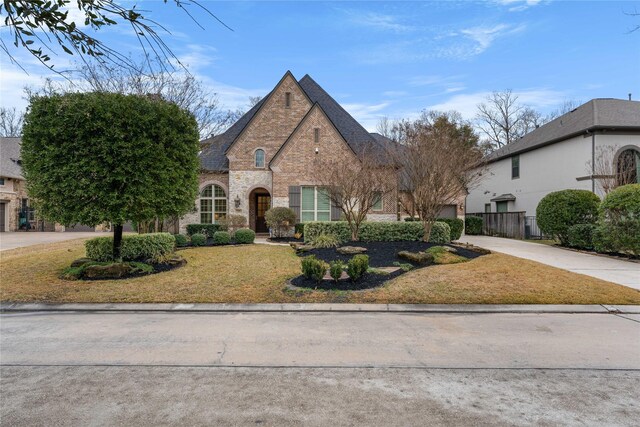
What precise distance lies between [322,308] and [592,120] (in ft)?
66.9

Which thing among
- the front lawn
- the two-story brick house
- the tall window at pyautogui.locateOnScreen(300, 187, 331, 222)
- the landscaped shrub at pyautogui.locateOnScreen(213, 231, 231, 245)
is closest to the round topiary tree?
the front lawn

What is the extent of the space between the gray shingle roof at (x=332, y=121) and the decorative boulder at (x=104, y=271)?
13.1m

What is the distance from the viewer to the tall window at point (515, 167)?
88.3 feet

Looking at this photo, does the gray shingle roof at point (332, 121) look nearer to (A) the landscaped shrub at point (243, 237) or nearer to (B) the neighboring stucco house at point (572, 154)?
(A) the landscaped shrub at point (243, 237)

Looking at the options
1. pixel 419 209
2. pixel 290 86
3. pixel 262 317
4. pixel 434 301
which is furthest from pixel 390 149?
pixel 262 317

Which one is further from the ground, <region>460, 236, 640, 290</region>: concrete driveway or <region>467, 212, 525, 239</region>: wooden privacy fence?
<region>467, 212, 525, 239</region>: wooden privacy fence

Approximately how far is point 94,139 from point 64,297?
3689mm

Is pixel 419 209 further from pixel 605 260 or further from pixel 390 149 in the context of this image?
pixel 605 260

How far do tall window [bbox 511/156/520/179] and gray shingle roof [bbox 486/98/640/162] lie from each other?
1.23 metres

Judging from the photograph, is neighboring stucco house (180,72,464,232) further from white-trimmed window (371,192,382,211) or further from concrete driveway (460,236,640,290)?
concrete driveway (460,236,640,290)

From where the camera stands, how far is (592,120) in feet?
66.2

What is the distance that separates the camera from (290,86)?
22859 millimetres

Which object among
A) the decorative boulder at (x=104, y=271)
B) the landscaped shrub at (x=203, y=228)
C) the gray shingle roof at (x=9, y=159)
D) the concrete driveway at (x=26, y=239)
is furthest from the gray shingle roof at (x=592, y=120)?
the gray shingle roof at (x=9, y=159)

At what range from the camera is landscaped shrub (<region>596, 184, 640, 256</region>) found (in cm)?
1248
